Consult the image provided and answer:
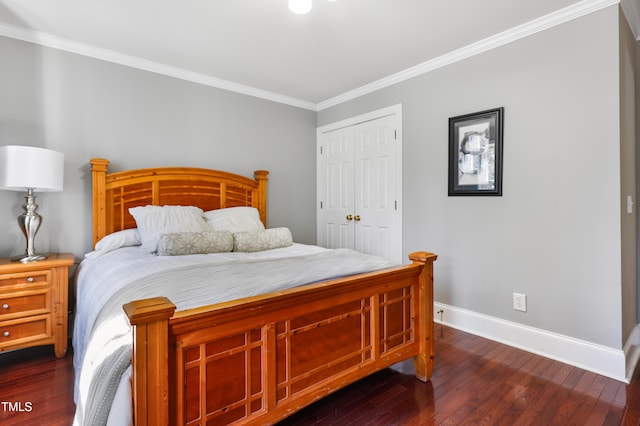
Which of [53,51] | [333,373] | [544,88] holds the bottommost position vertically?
[333,373]

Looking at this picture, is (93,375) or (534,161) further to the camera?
(534,161)

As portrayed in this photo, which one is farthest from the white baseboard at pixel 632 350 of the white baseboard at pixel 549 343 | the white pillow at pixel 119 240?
the white pillow at pixel 119 240

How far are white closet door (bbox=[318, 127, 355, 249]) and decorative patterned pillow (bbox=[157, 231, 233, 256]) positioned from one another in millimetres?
1649

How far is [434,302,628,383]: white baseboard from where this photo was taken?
207 cm

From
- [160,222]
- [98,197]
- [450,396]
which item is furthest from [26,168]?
[450,396]

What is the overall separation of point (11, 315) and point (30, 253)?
0.42 meters

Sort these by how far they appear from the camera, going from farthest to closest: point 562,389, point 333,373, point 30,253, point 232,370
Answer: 1. point 30,253
2. point 562,389
3. point 333,373
4. point 232,370

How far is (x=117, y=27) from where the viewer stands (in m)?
2.45

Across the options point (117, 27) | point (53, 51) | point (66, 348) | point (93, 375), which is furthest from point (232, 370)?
point (53, 51)

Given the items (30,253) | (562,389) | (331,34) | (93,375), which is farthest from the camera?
(331,34)

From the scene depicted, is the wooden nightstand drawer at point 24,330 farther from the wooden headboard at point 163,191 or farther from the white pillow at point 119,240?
the wooden headboard at point 163,191

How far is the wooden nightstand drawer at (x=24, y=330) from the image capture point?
214cm

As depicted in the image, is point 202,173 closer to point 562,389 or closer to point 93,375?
point 93,375

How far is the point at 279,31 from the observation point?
249 centimetres
